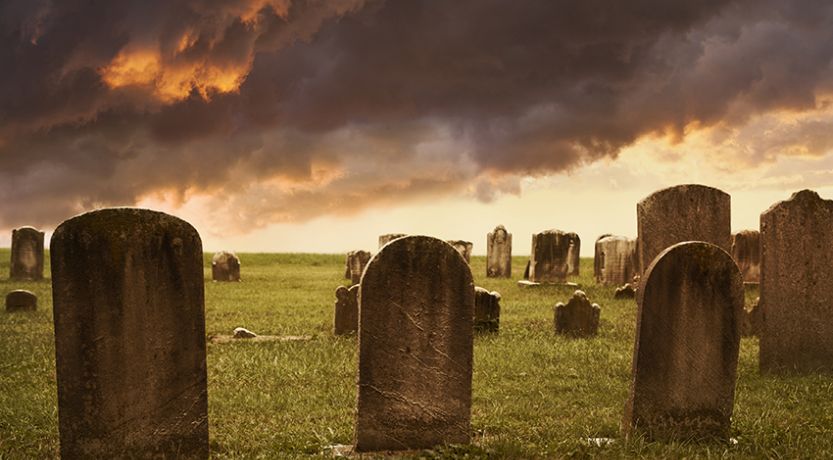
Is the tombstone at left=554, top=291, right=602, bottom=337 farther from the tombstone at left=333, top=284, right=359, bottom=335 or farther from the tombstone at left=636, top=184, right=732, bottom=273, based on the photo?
the tombstone at left=333, top=284, right=359, bottom=335

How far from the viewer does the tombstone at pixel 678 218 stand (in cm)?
1265

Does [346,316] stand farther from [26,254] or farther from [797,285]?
[26,254]

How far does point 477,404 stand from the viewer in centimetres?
1015

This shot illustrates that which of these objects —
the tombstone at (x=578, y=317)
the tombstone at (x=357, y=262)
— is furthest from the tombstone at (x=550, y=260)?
the tombstone at (x=578, y=317)

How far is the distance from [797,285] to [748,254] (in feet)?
49.6

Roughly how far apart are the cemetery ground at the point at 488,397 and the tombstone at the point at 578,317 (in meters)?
0.30

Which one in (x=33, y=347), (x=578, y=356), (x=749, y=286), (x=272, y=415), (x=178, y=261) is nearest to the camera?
(x=178, y=261)

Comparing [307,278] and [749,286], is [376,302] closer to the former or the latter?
[749,286]

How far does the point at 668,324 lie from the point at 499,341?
7.54 meters

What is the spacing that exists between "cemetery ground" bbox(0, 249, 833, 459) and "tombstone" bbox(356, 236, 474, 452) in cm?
42

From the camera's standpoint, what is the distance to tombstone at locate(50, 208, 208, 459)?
6.91 m

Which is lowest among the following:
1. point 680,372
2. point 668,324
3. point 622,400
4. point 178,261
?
point 622,400

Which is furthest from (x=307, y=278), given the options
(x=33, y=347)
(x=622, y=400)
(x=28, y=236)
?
(x=622, y=400)

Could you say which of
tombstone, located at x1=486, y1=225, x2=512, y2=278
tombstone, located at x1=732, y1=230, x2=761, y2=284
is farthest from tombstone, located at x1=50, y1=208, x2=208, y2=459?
tombstone, located at x1=486, y1=225, x2=512, y2=278
